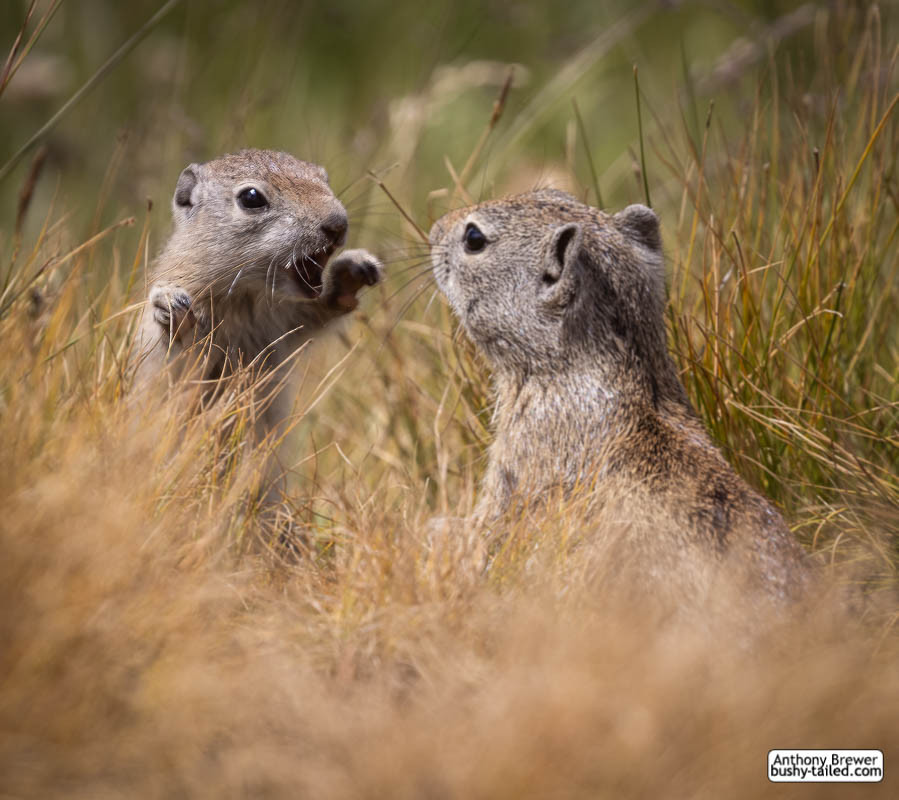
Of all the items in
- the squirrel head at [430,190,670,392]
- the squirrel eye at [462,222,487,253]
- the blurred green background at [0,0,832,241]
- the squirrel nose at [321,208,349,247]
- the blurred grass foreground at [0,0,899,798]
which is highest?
the blurred green background at [0,0,832,241]

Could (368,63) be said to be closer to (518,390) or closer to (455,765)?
(518,390)

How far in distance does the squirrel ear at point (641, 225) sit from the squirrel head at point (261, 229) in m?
1.09

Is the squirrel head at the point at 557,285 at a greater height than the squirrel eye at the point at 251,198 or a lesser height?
lesser

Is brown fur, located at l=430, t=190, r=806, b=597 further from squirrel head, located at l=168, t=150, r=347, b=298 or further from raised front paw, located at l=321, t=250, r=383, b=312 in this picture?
squirrel head, located at l=168, t=150, r=347, b=298

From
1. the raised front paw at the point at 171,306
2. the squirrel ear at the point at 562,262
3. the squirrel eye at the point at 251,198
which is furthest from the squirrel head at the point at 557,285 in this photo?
the raised front paw at the point at 171,306

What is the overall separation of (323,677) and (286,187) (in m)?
2.13

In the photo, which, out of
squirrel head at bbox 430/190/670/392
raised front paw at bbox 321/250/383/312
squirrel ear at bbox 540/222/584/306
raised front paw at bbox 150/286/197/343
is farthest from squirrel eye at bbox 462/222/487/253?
raised front paw at bbox 150/286/197/343

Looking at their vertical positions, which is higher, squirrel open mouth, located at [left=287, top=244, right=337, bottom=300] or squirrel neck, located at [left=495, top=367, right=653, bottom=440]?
squirrel open mouth, located at [left=287, top=244, right=337, bottom=300]

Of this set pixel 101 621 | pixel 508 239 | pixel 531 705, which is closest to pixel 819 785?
pixel 531 705

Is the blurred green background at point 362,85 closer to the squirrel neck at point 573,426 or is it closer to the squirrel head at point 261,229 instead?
the squirrel head at point 261,229

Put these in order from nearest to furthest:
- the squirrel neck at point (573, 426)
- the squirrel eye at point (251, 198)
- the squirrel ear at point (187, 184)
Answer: the squirrel neck at point (573, 426) < the squirrel eye at point (251, 198) < the squirrel ear at point (187, 184)

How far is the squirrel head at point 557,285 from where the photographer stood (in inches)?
137

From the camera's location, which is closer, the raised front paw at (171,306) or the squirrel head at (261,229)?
the raised front paw at (171,306)

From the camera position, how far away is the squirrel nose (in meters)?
3.74
